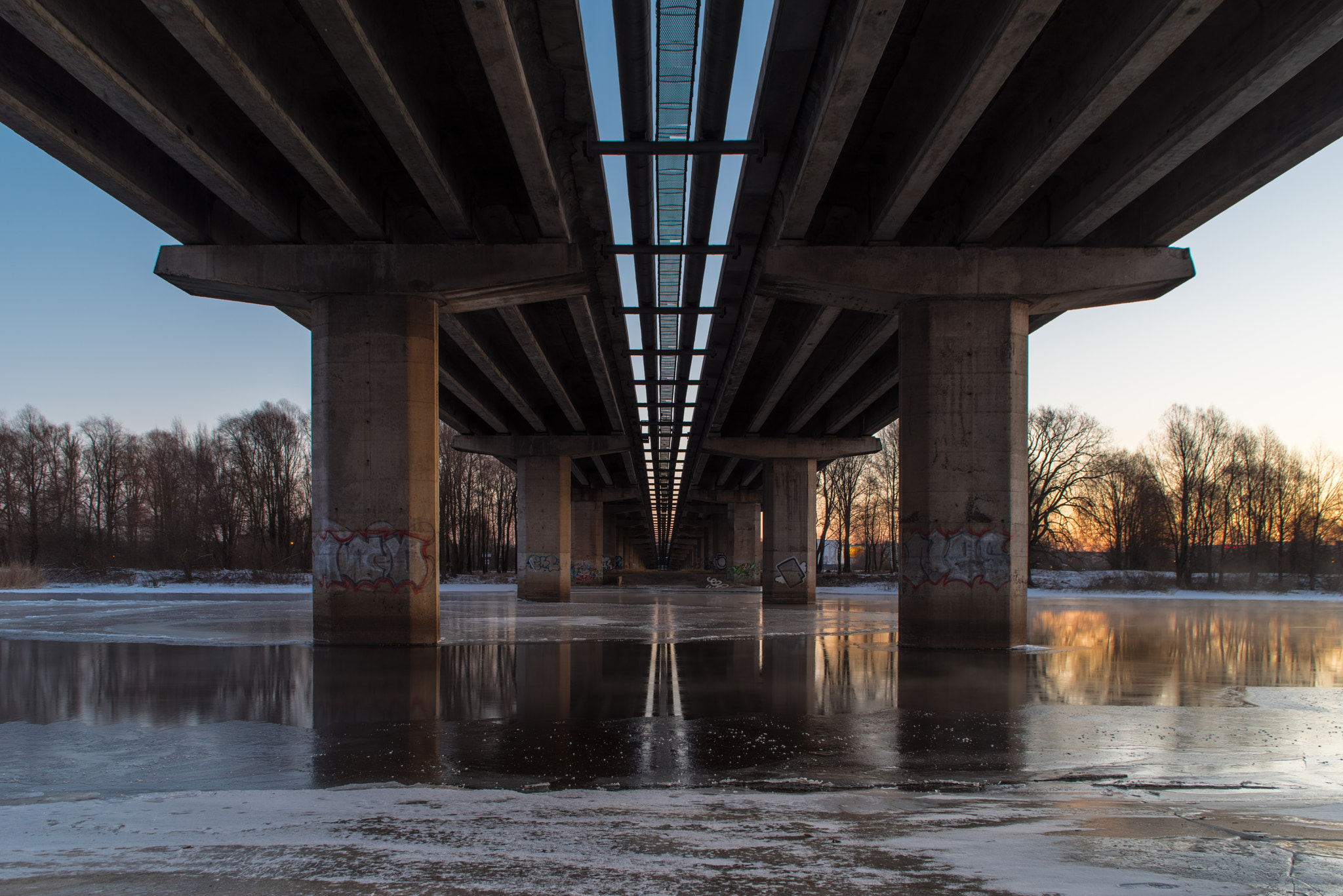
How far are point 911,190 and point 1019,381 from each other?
4.80 m

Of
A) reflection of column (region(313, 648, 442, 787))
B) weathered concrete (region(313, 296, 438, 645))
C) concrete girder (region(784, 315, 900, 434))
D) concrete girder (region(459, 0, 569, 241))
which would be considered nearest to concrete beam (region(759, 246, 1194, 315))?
concrete girder (region(784, 315, 900, 434))

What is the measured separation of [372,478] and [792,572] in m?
23.9

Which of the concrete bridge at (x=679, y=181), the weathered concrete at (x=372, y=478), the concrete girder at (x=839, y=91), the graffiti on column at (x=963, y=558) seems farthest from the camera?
the weathered concrete at (x=372, y=478)

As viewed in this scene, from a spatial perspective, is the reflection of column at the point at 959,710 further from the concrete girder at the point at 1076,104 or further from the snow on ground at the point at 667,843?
the concrete girder at the point at 1076,104

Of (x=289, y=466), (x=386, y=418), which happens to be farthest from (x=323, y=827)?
(x=289, y=466)

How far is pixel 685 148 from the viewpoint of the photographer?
14.0 meters

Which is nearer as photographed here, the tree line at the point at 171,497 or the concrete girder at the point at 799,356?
the concrete girder at the point at 799,356

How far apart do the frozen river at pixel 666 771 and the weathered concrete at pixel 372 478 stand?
4.42 ft

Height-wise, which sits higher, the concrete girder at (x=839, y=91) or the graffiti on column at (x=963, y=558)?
the concrete girder at (x=839, y=91)

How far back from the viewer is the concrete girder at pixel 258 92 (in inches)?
405

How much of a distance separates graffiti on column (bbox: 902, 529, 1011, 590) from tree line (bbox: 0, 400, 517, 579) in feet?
181

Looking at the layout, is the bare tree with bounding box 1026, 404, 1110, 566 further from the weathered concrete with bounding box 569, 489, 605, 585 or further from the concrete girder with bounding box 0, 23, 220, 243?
the concrete girder with bounding box 0, 23, 220, 243

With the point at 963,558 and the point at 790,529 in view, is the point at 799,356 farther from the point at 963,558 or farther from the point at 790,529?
the point at 790,529

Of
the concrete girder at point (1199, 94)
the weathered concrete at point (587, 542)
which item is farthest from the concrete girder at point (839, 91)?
the weathered concrete at point (587, 542)
